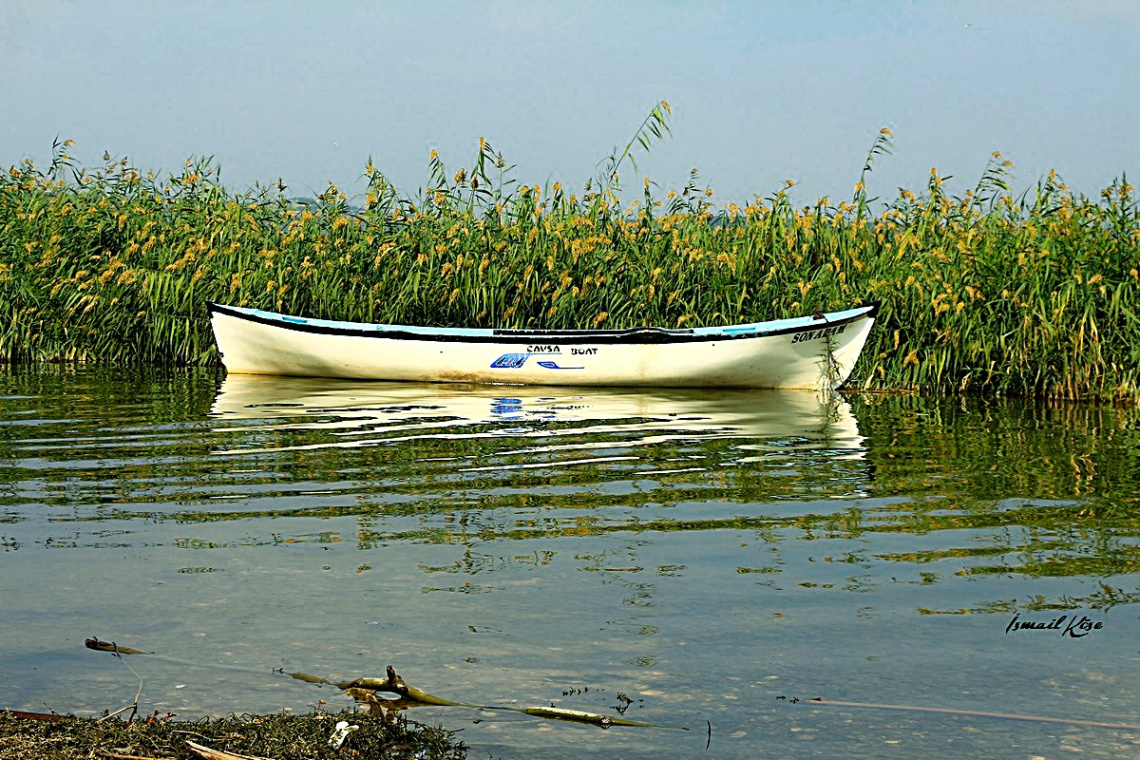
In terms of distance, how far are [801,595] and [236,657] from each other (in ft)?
7.50

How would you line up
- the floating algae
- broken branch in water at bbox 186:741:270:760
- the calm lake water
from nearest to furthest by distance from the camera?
broken branch in water at bbox 186:741:270:760
the floating algae
the calm lake water

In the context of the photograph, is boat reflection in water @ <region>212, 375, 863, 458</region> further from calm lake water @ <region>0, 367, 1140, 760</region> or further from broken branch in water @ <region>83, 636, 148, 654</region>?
broken branch in water @ <region>83, 636, 148, 654</region>

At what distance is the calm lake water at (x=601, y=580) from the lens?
170 inches

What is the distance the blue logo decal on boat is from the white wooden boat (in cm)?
1

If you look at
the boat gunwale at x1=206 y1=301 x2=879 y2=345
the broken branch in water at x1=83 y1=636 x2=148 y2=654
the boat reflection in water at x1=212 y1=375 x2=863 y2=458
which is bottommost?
the broken branch in water at x1=83 y1=636 x2=148 y2=654

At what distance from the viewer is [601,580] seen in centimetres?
606

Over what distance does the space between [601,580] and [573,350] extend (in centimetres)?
1011

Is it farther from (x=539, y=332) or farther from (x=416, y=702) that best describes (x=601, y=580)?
(x=539, y=332)

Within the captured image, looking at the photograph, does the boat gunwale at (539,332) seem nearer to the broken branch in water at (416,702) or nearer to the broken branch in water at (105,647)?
the broken branch in water at (105,647)

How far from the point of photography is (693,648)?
4.95m

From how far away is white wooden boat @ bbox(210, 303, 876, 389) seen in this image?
15734 millimetres

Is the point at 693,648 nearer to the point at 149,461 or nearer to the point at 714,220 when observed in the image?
the point at 149,461

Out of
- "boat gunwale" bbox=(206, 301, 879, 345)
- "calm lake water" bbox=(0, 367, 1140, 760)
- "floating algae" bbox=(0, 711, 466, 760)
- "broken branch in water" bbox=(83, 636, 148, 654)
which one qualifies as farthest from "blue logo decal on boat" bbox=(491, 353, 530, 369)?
"floating algae" bbox=(0, 711, 466, 760)

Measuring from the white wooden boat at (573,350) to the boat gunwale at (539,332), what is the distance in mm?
11
